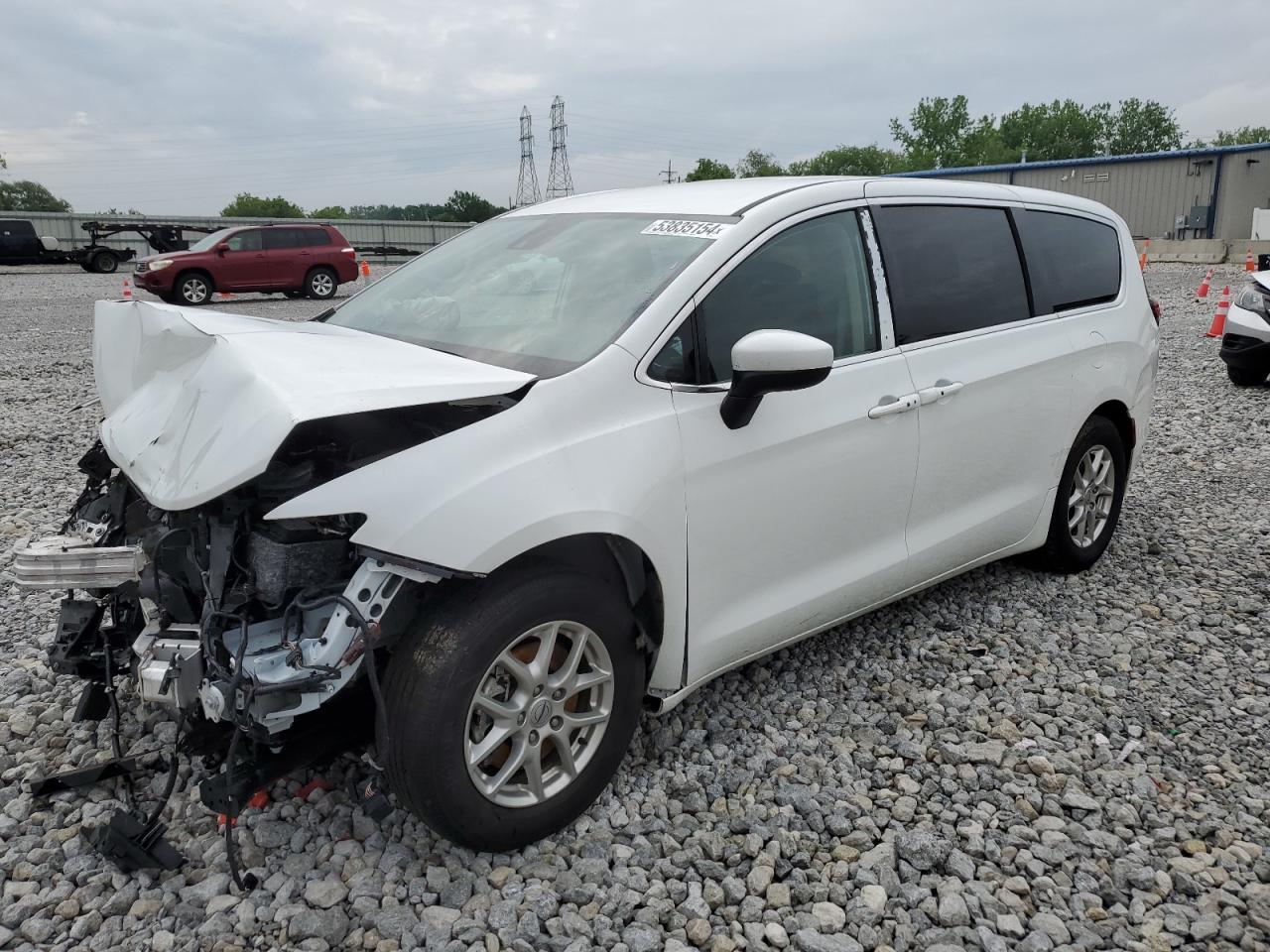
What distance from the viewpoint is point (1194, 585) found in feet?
14.8

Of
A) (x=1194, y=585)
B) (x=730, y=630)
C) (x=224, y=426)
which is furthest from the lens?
(x=1194, y=585)

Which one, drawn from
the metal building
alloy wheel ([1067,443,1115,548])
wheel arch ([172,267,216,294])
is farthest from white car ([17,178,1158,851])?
the metal building

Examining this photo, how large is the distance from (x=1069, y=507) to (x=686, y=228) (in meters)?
2.41

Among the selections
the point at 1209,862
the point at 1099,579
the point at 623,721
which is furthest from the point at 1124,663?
the point at 623,721

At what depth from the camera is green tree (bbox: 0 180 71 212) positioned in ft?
272

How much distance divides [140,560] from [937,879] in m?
2.30

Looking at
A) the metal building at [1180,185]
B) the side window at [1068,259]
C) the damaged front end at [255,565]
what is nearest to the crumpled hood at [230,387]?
the damaged front end at [255,565]

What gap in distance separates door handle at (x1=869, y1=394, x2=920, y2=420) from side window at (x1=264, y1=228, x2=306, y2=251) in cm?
1862

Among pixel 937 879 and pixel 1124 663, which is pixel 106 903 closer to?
pixel 937 879

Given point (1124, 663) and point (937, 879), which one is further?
point (1124, 663)

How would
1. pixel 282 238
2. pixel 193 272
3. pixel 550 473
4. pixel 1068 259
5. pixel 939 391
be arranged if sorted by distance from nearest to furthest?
pixel 550 473
pixel 939 391
pixel 1068 259
pixel 193 272
pixel 282 238

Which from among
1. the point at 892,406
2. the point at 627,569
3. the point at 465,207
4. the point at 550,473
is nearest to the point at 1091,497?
the point at 892,406

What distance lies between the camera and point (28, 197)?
87938 mm

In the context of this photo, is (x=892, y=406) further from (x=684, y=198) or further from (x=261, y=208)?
(x=261, y=208)
